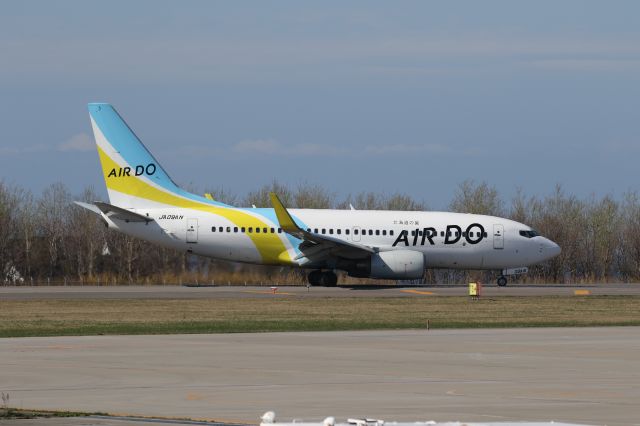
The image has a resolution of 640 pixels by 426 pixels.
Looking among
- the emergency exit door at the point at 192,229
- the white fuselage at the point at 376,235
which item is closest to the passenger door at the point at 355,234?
the white fuselage at the point at 376,235

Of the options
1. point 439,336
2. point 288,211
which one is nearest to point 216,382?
point 439,336

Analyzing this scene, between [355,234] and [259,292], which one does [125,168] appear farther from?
[355,234]

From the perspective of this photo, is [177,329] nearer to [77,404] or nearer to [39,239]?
[77,404]

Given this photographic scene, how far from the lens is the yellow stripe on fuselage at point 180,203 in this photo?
191 feet

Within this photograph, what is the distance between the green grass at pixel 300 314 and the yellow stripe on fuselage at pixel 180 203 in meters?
9.34

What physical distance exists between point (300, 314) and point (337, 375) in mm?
18357

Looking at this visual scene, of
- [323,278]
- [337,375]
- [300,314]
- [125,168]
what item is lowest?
[337,375]

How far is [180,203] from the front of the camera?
5856cm

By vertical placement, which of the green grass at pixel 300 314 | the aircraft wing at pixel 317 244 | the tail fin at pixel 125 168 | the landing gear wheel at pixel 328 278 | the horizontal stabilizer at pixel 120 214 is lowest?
the green grass at pixel 300 314

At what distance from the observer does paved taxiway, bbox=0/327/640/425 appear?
1784cm

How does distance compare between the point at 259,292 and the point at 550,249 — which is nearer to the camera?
the point at 259,292

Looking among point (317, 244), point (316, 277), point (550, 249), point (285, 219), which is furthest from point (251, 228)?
point (550, 249)

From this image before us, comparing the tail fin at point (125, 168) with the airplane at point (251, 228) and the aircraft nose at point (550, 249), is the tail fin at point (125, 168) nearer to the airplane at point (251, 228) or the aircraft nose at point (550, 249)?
the airplane at point (251, 228)

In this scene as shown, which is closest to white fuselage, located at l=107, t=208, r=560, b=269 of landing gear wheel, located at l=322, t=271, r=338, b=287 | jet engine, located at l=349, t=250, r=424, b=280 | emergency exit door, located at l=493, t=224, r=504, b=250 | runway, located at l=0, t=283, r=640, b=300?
emergency exit door, located at l=493, t=224, r=504, b=250
